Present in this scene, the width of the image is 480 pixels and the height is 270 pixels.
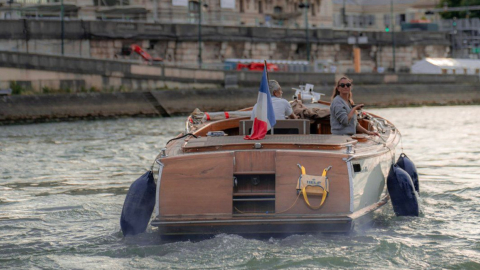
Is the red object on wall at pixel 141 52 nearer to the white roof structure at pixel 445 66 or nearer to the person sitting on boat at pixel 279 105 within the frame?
the white roof structure at pixel 445 66

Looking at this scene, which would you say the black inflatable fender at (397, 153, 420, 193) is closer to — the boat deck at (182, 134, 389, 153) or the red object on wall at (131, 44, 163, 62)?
the boat deck at (182, 134, 389, 153)

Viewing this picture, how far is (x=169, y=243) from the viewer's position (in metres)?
9.54

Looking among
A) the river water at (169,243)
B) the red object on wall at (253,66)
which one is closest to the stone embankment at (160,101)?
the red object on wall at (253,66)

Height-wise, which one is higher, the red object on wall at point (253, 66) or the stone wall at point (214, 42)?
the stone wall at point (214, 42)

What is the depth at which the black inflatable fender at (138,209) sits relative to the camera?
10.1 metres

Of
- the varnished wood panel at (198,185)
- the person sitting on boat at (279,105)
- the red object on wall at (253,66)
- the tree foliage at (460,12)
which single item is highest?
the tree foliage at (460,12)

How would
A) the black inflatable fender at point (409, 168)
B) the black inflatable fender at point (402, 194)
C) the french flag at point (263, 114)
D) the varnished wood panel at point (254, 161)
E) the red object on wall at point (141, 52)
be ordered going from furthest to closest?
the red object on wall at point (141, 52), the black inflatable fender at point (409, 168), the black inflatable fender at point (402, 194), the french flag at point (263, 114), the varnished wood panel at point (254, 161)

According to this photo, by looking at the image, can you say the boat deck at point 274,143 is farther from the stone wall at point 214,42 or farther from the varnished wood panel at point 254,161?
the stone wall at point 214,42

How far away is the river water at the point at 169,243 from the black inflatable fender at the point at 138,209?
0.14m

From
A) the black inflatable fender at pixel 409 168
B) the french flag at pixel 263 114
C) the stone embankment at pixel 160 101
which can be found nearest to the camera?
the french flag at pixel 263 114

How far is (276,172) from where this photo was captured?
968 cm

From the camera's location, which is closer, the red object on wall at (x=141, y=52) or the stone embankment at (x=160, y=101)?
the stone embankment at (x=160, y=101)

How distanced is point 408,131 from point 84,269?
2075 centimetres

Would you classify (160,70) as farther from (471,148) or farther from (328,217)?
(328,217)
